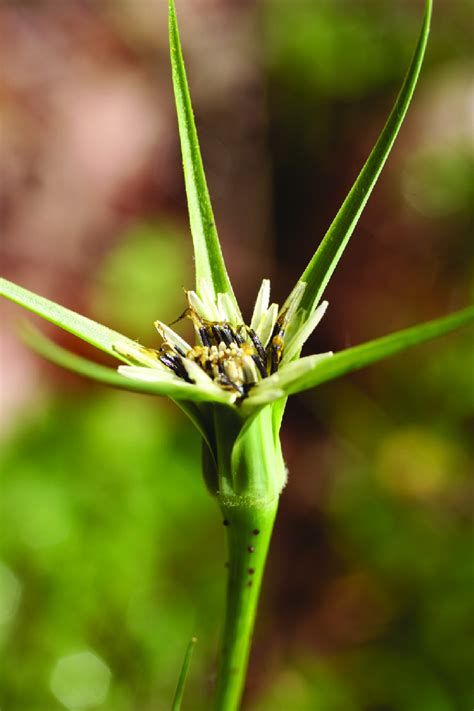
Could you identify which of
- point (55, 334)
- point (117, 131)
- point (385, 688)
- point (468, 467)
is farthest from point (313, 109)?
point (385, 688)

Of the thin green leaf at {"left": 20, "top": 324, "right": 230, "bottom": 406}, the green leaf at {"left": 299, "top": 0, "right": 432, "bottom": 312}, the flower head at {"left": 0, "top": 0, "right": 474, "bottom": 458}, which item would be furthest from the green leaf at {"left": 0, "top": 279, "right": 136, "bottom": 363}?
the green leaf at {"left": 299, "top": 0, "right": 432, "bottom": 312}

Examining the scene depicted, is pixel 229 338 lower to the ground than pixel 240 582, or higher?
higher

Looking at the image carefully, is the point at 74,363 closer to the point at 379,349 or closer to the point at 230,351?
the point at 379,349

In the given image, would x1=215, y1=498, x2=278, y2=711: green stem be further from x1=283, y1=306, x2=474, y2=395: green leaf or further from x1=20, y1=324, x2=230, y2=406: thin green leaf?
x1=20, y1=324, x2=230, y2=406: thin green leaf

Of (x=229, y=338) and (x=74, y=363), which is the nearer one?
(x=74, y=363)

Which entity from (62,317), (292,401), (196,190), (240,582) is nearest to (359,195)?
(196,190)

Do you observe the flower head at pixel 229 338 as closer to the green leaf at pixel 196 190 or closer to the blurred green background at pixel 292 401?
the green leaf at pixel 196 190
